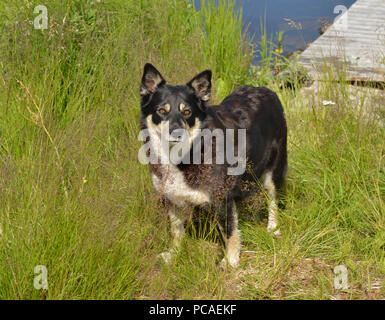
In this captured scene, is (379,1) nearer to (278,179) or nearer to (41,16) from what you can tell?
(278,179)

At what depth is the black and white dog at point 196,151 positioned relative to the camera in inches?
143

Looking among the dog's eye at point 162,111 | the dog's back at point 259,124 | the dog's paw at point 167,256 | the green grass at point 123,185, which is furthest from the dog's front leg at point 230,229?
the dog's eye at point 162,111

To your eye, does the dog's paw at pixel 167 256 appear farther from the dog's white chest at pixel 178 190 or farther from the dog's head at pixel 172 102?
the dog's head at pixel 172 102

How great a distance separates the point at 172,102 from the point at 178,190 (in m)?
0.69

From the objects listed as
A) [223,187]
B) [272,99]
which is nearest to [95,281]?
[223,187]

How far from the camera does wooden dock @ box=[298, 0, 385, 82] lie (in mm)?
6461

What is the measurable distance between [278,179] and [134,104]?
155cm

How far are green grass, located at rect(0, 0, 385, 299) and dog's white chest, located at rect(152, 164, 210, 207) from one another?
16cm

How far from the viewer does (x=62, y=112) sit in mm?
4484

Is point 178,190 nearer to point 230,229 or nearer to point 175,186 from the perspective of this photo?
A: point 175,186

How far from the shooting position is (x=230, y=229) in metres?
3.83

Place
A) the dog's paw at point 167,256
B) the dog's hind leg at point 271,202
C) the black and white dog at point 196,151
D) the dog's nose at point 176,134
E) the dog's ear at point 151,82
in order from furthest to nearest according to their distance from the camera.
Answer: the dog's hind leg at point 271,202
the dog's ear at point 151,82
the black and white dog at point 196,151
the dog's nose at point 176,134
the dog's paw at point 167,256

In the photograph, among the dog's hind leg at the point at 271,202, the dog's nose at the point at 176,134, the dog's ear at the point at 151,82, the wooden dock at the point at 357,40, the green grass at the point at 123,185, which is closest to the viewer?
the green grass at the point at 123,185

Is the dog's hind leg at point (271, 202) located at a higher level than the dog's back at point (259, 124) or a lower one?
lower
